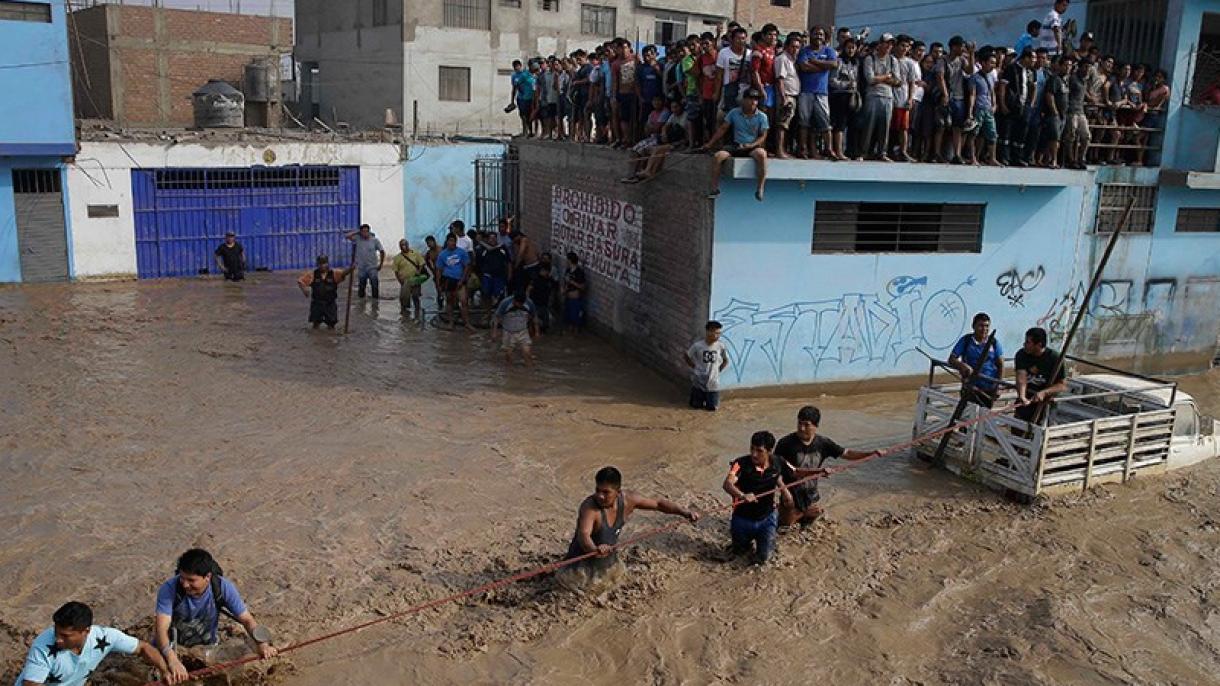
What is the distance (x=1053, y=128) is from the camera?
45.4ft

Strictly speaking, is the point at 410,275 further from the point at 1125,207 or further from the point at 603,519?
the point at 1125,207

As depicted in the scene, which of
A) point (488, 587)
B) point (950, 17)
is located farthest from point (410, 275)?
point (488, 587)

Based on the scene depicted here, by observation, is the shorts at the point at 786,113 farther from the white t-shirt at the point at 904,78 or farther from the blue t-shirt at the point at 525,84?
the blue t-shirt at the point at 525,84

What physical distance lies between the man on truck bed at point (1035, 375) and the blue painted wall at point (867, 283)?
3.31 m

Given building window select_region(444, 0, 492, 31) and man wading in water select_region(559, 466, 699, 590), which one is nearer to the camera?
man wading in water select_region(559, 466, 699, 590)

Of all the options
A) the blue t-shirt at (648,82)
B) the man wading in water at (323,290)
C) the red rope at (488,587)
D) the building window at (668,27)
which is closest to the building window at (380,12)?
the building window at (668,27)

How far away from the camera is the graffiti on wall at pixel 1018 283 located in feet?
47.4

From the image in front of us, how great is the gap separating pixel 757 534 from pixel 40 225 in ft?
56.5

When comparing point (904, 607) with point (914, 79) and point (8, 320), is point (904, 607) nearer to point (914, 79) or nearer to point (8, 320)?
point (914, 79)

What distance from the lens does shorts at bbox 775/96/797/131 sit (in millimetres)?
12016

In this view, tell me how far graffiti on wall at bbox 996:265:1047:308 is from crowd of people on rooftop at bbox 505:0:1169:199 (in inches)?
59.8

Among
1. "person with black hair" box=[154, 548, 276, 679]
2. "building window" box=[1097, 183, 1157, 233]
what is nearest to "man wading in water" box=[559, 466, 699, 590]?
"person with black hair" box=[154, 548, 276, 679]

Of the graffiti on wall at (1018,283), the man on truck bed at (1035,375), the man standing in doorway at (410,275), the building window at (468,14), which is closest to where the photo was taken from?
the man on truck bed at (1035,375)

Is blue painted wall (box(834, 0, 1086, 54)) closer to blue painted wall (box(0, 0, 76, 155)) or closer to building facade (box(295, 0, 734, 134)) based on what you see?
building facade (box(295, 0, 734, 134))
